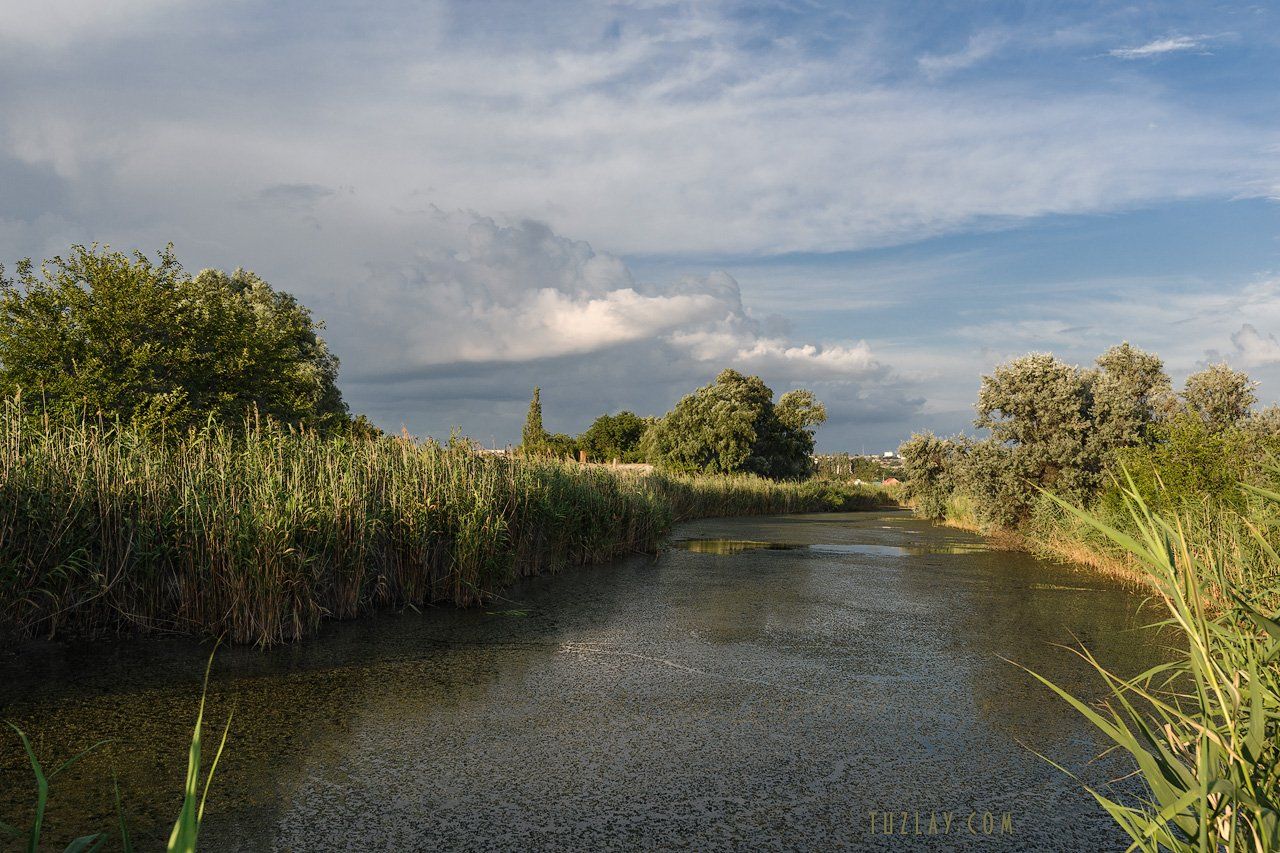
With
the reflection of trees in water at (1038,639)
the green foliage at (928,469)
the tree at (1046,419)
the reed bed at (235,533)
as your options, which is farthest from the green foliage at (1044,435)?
the reed bed at (235,533)

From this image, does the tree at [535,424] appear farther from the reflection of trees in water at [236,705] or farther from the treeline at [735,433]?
the reflection of trees in water at [236,705]

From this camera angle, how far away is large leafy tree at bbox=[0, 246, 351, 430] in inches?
516

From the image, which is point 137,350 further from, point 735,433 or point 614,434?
point 614,434

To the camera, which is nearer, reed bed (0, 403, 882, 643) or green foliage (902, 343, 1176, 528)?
reed bed (0, 403, 882, 643)

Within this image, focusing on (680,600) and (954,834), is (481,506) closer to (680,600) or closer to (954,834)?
(680,600)

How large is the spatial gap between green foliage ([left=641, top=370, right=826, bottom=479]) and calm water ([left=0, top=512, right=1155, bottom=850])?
28.1 meters

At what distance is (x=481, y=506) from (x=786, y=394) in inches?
1403

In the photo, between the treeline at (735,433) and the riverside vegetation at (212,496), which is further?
the treeline at (735,433)

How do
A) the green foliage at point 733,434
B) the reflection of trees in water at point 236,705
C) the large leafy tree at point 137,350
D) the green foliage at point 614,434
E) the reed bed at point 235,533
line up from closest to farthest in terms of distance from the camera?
the reflection of trees in water at point 236,705 < the reed bed at point 235,533 < the large leafy tree at point 137,350 < the green foliage at point 733,434 < the green foliage at point 614,434

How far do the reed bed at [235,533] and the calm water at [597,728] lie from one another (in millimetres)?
330

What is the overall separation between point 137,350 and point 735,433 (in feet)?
84.9

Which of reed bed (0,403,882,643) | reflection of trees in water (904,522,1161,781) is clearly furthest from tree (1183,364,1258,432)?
reed bed (0,403,882,643)

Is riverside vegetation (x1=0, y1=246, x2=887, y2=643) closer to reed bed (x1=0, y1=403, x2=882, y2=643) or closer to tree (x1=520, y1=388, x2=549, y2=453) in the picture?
reed bed (x1=0, y1=403, x2=882, y2=643)

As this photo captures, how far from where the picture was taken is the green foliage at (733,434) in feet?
119
